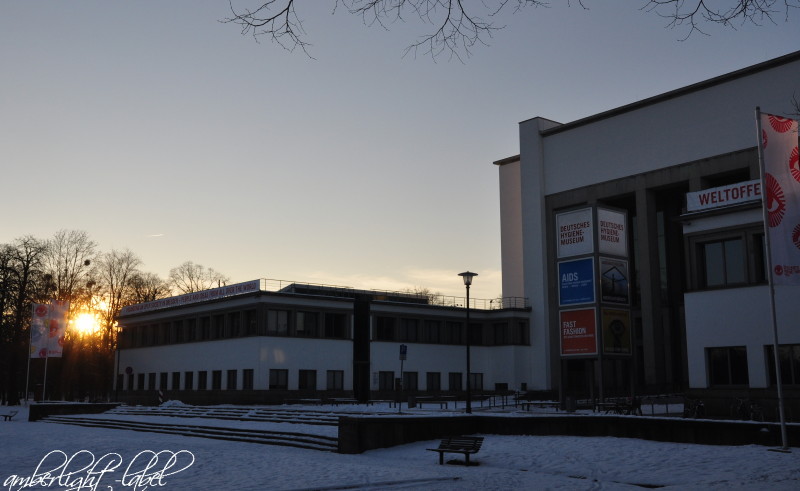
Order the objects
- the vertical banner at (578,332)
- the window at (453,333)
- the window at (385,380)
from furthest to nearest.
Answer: the window at (453,333) → the window at (385,380) → the vertical banner at (578,332)

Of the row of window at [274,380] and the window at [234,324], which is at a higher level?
the window at [234,324]

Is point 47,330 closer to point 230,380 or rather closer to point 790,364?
point 230,380

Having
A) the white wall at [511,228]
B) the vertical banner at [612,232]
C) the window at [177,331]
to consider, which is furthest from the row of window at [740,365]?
the window at [177,331]

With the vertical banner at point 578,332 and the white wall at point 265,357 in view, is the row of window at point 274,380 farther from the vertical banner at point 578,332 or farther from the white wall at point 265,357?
the vertical banner at point 578,332

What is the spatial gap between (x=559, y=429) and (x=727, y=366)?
462 inches

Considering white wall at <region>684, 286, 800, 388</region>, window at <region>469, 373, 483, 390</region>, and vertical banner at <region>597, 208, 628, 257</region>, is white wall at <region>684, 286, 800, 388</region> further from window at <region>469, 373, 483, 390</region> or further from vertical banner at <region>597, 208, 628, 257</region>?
window at <region>469, 373, 483, 390</region>

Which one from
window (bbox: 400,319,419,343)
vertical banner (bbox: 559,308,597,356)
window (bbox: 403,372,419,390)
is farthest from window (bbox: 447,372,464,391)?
vertical banner (bbox: 559,308,597,356)

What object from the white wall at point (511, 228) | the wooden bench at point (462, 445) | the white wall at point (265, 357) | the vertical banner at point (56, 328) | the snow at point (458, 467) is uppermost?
the white wall at point (511, 228)

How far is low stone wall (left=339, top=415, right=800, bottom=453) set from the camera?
2178 cm

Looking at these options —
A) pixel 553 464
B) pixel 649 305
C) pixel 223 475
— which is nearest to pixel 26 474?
pixel 223 475

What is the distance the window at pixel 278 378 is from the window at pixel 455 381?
15100 millimetres

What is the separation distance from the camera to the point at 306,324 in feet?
195

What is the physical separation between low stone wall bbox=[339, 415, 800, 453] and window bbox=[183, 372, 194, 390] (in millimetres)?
39728

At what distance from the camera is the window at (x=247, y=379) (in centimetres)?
5656
